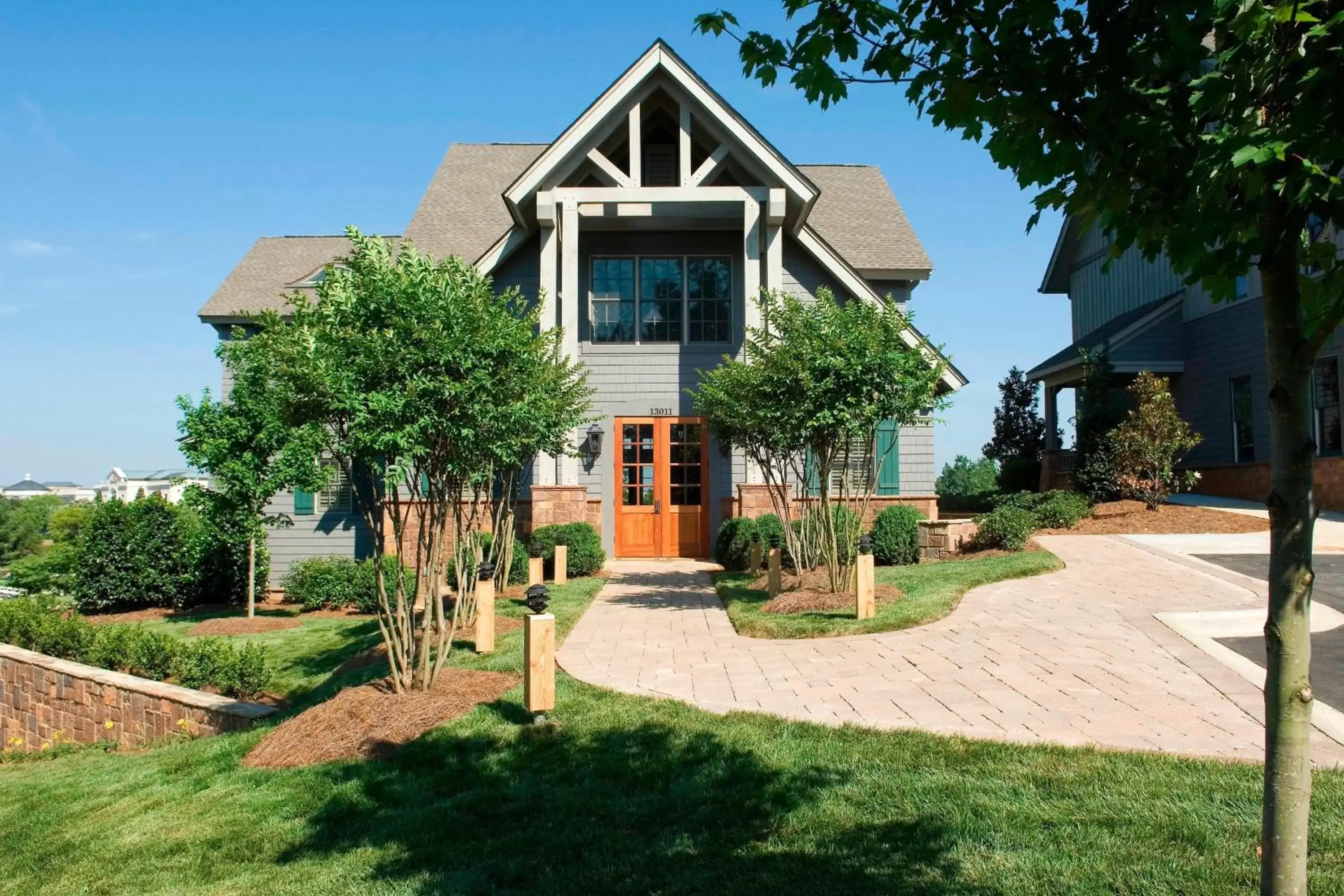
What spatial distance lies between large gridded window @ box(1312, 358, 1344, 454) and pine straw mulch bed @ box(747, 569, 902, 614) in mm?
12177

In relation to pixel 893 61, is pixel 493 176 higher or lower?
higher

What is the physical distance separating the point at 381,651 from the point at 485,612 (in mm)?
1645

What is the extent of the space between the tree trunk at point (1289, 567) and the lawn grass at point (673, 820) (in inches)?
52.3

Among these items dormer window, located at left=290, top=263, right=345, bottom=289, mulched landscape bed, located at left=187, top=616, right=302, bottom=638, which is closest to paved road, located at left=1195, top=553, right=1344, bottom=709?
mulched landscape bed, located at left=187, top=616, right=302, bottom=638

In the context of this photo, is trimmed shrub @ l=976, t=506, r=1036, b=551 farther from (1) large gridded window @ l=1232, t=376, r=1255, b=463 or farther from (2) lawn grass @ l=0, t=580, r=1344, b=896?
(2) lawn grass @ l=0, t=580, r=1344, b=896

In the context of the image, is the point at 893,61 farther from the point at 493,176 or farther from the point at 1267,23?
the point at 493,176

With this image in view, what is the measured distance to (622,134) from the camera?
18438mm

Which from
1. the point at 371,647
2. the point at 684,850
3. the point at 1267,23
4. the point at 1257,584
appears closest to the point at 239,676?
the point at 371,647

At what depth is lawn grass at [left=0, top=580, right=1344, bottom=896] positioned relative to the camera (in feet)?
13.7

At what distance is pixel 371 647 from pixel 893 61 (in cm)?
986

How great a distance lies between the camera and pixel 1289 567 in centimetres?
271

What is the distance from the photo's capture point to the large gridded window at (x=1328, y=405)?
60.7ft

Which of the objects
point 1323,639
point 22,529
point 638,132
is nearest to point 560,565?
point 638,132

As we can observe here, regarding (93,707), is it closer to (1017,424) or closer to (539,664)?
(539,664)
